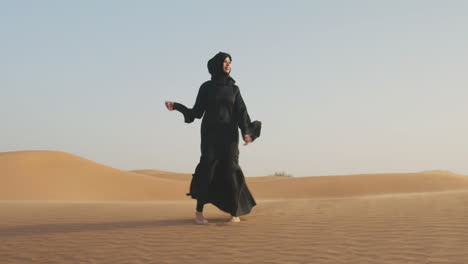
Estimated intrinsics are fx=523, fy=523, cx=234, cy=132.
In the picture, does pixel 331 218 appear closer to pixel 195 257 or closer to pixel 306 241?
pixel 306 241

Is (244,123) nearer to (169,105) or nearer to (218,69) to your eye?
(218,69)

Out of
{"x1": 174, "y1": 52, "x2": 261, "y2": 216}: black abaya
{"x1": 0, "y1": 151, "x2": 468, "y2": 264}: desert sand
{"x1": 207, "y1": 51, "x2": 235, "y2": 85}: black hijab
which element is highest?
{"x1": 207, "y1": 51, "x2": 235, "y2": 85}: black hijab

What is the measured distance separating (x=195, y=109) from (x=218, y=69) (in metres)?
0.72

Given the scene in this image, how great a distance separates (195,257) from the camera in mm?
5637

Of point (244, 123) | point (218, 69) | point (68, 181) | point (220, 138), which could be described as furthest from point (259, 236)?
point (68, 181)

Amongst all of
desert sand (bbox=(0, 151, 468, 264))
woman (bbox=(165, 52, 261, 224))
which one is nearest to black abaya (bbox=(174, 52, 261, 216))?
woman (bbox=(165, 52, 261, 224))

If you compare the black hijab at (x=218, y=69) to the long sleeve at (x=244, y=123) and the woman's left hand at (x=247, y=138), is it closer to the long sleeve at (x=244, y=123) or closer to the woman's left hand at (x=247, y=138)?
the long sleeve at (x=244, y=123)

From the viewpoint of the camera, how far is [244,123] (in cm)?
800

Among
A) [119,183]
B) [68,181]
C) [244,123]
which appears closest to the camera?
[244,123]

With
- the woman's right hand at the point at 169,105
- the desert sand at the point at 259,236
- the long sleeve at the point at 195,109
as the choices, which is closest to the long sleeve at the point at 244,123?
the long sleeve at the point at 195,109

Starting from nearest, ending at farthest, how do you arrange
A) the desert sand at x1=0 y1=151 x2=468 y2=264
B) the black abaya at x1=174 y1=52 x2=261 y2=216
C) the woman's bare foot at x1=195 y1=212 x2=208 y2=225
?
the desert sand at x1=0 y1=151 x2=468 y2=264
the black abaya at x1=174 y1=52 x2=261 y2=216
the woman's bare foot at x1=195 y1=212 x2=208 y2=225

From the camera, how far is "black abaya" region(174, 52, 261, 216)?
25.3 ft

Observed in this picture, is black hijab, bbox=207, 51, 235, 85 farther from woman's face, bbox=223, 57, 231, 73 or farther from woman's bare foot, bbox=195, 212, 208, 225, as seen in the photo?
woman's bare foot, bbox=195, 212, 208, 225

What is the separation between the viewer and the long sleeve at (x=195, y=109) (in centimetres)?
799
